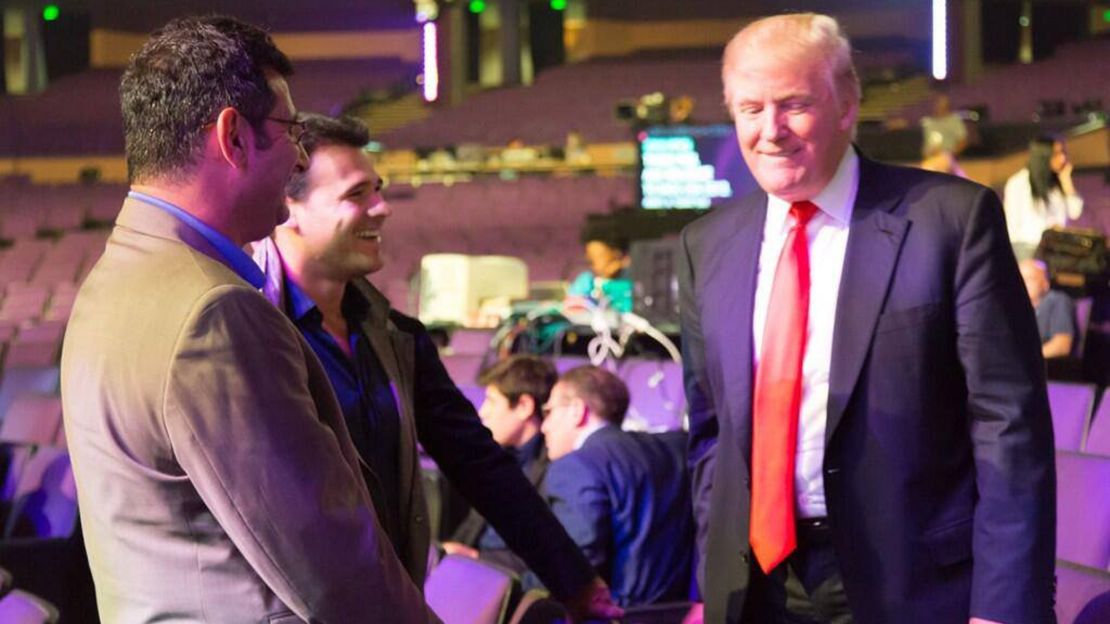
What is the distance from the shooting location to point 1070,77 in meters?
19.1

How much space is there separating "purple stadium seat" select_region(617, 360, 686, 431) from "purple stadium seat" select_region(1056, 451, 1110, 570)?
2271 millimetres

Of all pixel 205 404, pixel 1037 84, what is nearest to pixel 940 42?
pixel 1037 84

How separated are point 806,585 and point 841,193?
0.53 metres

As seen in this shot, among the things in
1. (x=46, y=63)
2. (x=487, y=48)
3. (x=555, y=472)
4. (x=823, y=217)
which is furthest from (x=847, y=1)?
(x=823, y=217)

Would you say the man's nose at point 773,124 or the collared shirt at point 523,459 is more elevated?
the man's nose at point 773,124

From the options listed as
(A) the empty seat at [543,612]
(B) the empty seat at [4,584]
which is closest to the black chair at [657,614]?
(A) the empty seat at [543,612]

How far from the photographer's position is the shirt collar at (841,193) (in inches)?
78.7

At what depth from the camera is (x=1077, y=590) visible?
7.30 ft

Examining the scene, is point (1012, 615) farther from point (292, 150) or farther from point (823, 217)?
point (292, 150)

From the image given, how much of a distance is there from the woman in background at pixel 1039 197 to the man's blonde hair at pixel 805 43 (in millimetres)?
5834

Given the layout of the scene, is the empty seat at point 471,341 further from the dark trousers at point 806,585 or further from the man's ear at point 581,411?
the dark trousers at point 806,585

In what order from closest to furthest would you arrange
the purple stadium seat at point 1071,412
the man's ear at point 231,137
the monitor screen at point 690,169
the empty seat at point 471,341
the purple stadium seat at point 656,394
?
the man's ear at point 231,137, the purple stadium seat at point 1071,412, the purple stadium seat at point 656,394, the empty seat at point 471,341, the monitor screen at point 690,169

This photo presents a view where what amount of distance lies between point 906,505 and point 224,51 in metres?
1.04

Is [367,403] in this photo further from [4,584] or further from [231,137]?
[4,584]
